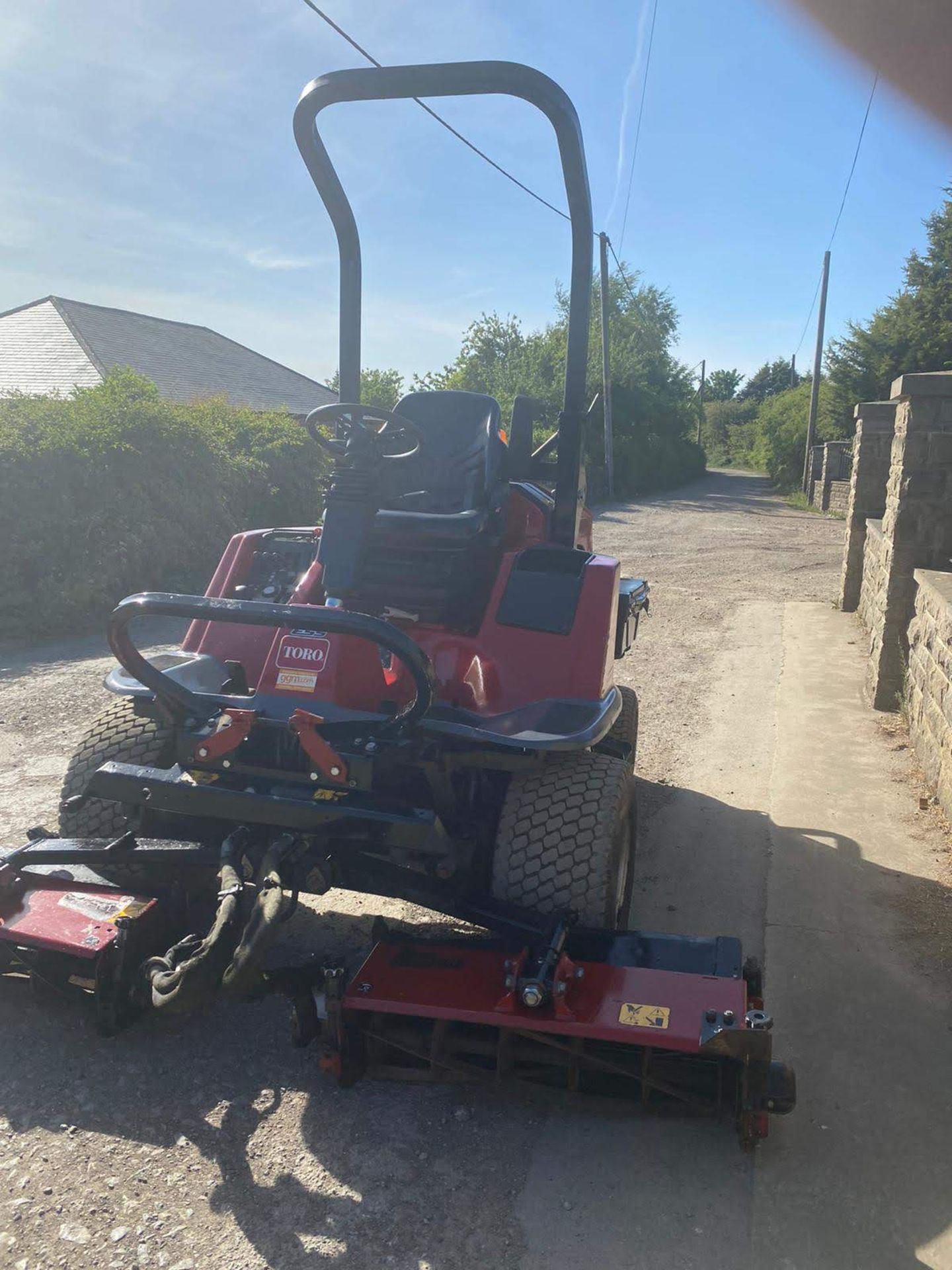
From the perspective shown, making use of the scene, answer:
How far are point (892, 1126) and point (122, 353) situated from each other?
20656mm

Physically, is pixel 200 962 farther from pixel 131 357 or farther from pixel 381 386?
pixel 381 386

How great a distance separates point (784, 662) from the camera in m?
8.05

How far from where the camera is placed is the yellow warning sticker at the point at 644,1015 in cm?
240

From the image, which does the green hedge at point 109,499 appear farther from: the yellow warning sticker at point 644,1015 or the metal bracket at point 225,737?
the yellow warning sticker at point 644,1015

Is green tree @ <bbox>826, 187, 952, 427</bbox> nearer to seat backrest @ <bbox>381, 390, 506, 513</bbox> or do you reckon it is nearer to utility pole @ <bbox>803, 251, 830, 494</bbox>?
utility pole @ <bbox>803, 251, 830, 494</bbox>

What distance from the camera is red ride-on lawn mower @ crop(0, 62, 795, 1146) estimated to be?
2.51m

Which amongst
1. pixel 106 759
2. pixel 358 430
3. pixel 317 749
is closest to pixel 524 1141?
pixel 317 749

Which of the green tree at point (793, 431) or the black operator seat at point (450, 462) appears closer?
the black operator seat at point (450, 462)

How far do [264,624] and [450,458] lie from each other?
1632 millimetres

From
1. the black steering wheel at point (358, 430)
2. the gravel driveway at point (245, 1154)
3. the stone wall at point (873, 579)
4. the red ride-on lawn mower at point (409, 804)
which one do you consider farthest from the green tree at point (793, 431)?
the gravel driveway at point (245, 1154)

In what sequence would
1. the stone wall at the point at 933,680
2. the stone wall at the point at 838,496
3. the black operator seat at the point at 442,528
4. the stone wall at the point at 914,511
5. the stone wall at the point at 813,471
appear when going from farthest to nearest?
the stone wall at the point at 813,471 → the stone wall at the point at 838,496 → the stone wall at the point at 914,511 → the stone wall at the point at 933,680 → the black operator seat at the point at 442,528

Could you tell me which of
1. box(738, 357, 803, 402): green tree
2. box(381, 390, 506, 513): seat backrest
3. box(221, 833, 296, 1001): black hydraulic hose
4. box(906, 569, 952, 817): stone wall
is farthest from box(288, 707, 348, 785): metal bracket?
box(738, 357, 803, 402): green tree

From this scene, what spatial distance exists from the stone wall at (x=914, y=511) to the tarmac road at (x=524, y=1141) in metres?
2.34

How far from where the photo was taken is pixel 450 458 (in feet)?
13.1
